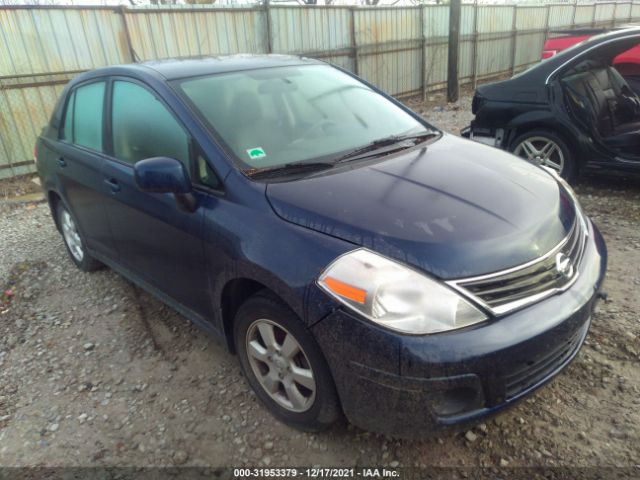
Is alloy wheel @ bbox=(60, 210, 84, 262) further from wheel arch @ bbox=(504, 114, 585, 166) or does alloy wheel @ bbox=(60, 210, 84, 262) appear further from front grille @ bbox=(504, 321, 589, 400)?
wheel arch @ bbox=(504, 114, 585, 166)

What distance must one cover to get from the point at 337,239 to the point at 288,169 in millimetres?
633

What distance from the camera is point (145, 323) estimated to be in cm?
339

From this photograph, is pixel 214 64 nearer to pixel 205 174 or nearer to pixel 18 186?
pixel 205 174

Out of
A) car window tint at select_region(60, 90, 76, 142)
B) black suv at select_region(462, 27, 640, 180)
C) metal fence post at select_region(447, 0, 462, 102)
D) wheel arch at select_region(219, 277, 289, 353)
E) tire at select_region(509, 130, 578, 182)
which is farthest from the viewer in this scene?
metal fence post at select_region(447, 0, 462, 102)

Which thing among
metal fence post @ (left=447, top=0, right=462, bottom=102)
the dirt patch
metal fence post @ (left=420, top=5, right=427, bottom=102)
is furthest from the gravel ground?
metal fence post @ (left=420, top=5, right=427, bottom=102)

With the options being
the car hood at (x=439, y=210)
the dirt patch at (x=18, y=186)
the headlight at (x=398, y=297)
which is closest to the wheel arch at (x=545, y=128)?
the car hood at (x=439, y=210)

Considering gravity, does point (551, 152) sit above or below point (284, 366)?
below

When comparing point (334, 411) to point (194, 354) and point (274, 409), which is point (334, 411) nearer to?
point (274, 409)

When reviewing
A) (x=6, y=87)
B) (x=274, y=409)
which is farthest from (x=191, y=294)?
(x=6, y=87)

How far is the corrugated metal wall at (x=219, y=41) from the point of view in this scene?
22.7ft

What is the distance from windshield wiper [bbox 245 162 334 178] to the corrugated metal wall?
20.6 ft

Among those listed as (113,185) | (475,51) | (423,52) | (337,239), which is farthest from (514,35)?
(337,239)

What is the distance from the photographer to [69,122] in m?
3.69

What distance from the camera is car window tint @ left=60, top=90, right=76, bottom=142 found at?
3666 mm
